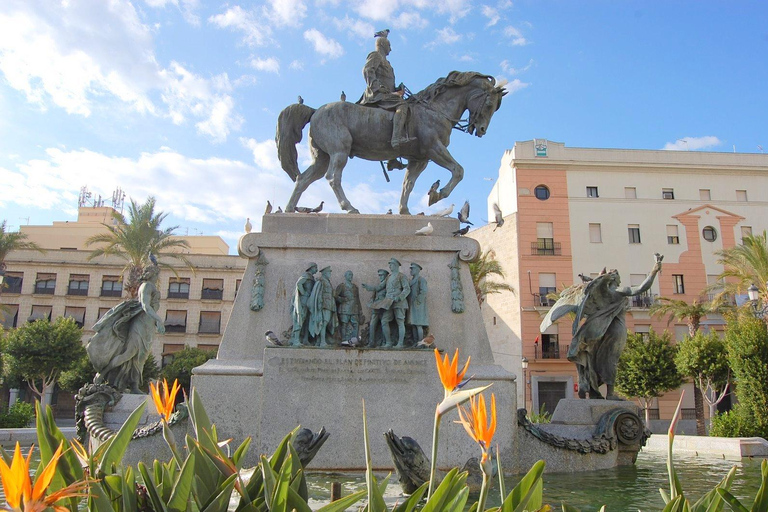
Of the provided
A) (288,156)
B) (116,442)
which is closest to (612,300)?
(288,156)

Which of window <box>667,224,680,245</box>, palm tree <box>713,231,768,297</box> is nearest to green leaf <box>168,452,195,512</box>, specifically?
palm tree <box>713,231,768,297</box>

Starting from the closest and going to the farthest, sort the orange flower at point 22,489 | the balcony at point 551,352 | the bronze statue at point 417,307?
the orange flower at point 22,489, the bronze statue at point 417,307, the balcony at point 551,352

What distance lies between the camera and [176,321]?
52.1 meters

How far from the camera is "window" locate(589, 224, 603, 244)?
43125 mm

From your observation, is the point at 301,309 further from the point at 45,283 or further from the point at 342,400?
the point at 45,283

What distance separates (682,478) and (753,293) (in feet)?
46.1

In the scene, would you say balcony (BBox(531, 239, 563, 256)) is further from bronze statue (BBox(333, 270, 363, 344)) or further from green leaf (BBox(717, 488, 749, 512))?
green leaf (BBox(717, 488, 749, 512))

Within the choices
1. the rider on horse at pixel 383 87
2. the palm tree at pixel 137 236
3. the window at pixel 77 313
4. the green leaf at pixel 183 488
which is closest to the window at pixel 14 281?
the window at pixel 77 313

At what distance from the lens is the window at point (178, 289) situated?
52.5 m

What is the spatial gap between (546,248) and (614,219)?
5.14 m

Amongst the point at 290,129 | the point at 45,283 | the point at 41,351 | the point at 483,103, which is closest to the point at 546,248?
the point at 41,351

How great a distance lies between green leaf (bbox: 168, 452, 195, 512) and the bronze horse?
800 cm

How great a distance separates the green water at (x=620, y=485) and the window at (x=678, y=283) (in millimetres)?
36112

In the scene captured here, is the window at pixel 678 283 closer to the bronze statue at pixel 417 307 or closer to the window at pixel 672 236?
the window at pixel 672 236
